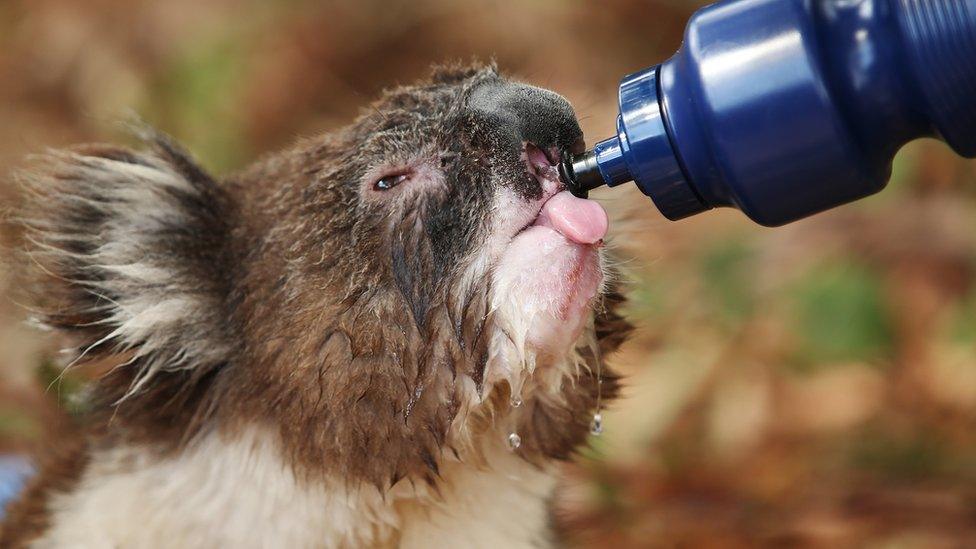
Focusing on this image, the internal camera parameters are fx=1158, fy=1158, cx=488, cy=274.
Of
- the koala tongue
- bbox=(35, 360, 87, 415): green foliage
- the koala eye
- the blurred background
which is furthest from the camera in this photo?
the blurred background

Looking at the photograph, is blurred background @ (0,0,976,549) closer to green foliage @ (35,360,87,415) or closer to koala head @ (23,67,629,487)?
green foliage @ (35,360,87,415)

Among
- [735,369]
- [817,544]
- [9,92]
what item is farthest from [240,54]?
[817,544]

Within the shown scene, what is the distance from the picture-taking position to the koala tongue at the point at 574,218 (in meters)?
1.42

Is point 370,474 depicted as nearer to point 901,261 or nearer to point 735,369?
point 735,369

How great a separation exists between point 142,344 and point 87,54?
3.54 m

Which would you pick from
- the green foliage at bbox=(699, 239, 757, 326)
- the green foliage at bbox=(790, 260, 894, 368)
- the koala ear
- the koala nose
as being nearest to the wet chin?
the koala nose

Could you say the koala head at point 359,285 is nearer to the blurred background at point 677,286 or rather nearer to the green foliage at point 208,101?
the blurred background at point 677,286

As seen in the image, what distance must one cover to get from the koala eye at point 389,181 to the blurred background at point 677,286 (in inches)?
14.6

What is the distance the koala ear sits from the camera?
5.65 ft

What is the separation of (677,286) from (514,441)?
92.4 inches

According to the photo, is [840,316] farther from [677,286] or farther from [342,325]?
[342,325]

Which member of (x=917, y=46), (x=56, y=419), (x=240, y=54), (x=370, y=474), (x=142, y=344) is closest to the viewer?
(x=917, y=46)

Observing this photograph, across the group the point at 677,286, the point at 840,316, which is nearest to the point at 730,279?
the point at 677,286

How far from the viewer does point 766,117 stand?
45.6 inches
